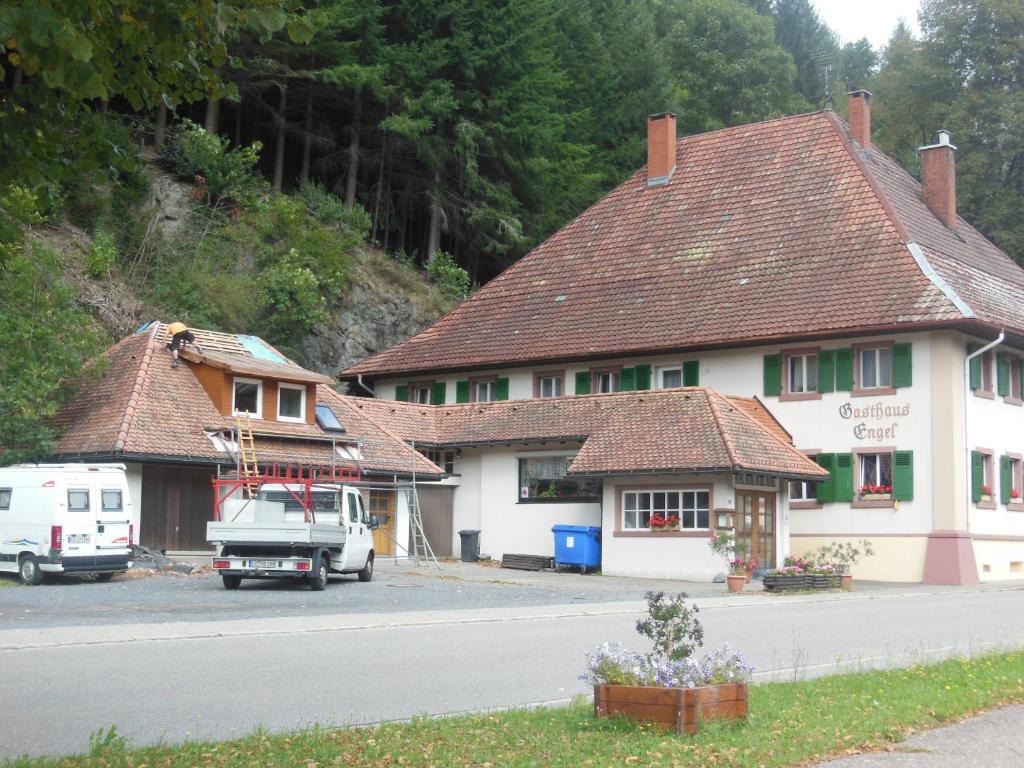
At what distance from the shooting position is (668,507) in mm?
33312

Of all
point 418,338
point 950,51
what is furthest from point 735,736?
point 950,51

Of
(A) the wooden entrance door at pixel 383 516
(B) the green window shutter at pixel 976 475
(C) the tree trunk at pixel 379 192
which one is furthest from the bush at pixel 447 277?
(B) the green window shutter at pixel 976 475

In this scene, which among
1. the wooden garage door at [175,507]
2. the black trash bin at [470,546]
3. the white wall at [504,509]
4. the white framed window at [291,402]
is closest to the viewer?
the wooden garage door at [175,507]

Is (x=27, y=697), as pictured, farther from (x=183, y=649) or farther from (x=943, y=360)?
(x=943, y=360)

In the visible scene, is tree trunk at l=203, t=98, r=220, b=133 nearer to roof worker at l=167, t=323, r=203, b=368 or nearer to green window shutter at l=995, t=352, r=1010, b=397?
roof worker at l=167, t=323, r=203, b=368

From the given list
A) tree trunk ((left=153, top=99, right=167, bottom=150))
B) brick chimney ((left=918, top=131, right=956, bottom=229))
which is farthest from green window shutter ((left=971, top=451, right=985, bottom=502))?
tree trunk ((left=153, top=99, right=167, bottom=150))

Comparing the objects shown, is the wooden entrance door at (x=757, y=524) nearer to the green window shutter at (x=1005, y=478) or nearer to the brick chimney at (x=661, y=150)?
the green window shutter at (x=1005, y=478)

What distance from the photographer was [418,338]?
1818 inches

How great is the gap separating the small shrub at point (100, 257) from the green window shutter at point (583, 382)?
46.5ft

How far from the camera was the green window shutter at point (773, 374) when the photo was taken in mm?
37906

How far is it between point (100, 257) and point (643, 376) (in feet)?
52.7

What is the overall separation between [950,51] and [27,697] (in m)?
56.7

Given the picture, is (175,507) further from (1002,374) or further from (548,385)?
(1002,374)

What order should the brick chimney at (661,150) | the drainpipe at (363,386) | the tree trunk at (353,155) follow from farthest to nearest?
the tree trunk at (353,155)
the brick chimney at (661,150)
the drainpipe at (363,386)
